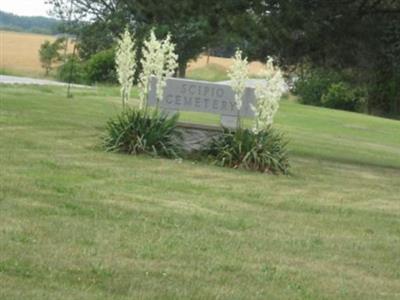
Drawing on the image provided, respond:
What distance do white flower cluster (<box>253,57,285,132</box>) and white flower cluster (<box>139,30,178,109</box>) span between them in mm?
1433

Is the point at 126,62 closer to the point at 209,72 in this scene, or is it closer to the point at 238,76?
the point at 238,76

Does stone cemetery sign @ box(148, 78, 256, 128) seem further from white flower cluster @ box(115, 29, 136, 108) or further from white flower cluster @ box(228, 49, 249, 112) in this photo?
white flower cluster @ box(115, 29, 136, 108)

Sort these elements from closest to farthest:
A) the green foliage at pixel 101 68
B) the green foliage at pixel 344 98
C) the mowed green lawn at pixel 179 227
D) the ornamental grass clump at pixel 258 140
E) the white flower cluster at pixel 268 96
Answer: the mowed green lawn at pixel 179 227, the white flower cluster at pixel 268 96, the ornamental grass clump at pixel 258 140, the green foliage at pixel 101 68, the green foliage at pixel 344 98

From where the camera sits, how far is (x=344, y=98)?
2199 inches

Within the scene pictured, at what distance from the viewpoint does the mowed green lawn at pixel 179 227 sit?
693cm

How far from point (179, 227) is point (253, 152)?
20.2 ft

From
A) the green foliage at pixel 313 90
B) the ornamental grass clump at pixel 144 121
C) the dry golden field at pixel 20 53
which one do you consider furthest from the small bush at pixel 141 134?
the dry golden field at pixel 20 53

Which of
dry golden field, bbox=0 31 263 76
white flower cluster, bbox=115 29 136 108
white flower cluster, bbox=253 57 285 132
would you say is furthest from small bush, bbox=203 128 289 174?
dry golden field, bbox=0 31 263 76

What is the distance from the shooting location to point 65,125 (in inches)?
755

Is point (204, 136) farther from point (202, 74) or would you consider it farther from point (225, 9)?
point (202, 74)

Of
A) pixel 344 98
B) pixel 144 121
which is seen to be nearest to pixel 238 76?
pixel 144 121

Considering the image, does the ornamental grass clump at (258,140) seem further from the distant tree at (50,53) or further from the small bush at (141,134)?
the distant tree at (50,53)

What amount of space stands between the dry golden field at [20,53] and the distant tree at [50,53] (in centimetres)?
53

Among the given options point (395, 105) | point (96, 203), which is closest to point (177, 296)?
point (96, 203)
